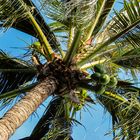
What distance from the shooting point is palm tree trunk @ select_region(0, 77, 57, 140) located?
182 inches

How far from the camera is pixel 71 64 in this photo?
6172 mm

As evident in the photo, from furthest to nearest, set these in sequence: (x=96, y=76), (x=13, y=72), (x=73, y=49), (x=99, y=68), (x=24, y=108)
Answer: (x=13, y=72), (x=73, y=49), (x=99, y=68), (x=96, y=76), (x=24, y=108)

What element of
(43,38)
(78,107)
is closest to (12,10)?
(43,38)

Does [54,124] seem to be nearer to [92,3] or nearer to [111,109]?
[111,109]

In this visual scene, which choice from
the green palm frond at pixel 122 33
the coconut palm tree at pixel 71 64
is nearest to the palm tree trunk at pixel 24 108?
the coconut palm tree at pixel 71 64

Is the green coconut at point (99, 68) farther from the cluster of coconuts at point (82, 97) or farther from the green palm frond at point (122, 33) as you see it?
the cluster of coconuts at point (82, 97)

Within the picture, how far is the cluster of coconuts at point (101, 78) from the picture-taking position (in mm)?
Answer: 5703

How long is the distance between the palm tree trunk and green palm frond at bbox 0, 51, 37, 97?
0.73 metres

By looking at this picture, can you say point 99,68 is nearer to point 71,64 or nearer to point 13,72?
point 71,64

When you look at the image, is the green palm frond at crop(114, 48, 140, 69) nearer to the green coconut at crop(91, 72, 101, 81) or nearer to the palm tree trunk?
Answer: the green coconut at crop(91, 72, 101, 81)

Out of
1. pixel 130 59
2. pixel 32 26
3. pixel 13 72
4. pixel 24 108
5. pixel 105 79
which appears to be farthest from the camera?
pixel 13 72

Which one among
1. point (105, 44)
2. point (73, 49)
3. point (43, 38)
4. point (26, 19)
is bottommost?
point (105, 44)

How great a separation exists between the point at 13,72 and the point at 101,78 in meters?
2.17

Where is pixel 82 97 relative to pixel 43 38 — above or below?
below
